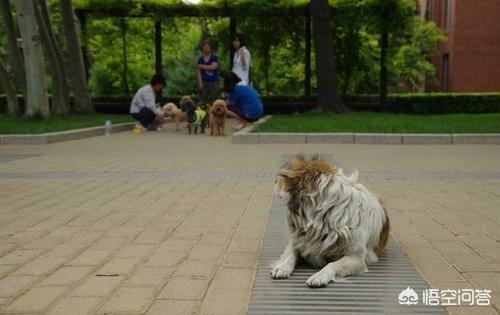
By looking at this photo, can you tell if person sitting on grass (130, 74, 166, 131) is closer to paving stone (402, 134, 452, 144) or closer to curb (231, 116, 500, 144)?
curb (231, 116, 500, 144)

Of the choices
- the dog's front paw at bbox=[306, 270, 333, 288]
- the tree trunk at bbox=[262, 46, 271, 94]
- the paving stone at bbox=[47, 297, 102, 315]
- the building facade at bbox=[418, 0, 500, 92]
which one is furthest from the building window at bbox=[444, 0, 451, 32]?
the paving stone at bbox=[47, 297, 102, 315]

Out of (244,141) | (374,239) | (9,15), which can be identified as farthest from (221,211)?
(9,15)

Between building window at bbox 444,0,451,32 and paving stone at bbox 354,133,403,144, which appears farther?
building window at bbox 444,0,451,32

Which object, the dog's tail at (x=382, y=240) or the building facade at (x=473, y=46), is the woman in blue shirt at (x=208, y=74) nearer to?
the dog's tail at (x=382, y=240)

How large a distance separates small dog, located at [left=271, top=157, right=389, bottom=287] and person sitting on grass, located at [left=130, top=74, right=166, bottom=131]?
45.6ft

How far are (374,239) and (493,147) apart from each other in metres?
9.85

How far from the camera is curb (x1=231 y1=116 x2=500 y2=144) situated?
14.0 m

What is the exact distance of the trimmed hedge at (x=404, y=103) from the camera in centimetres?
2658

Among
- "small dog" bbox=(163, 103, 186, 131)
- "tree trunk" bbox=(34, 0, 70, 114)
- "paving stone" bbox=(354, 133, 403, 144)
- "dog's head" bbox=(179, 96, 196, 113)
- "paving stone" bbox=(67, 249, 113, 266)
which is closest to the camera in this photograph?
"paving stone" bbox=(67, 249, 113, 266)

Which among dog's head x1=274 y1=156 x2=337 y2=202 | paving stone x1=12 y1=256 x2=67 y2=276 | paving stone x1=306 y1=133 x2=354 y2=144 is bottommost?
paving stone x1=306 y1=133 x2=354 y2=144

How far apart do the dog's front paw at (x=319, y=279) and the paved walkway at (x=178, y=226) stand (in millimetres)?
407

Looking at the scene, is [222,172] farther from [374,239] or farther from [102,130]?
[102,130]

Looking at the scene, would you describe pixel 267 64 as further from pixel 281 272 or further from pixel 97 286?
pixel 97 286

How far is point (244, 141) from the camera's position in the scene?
14156 mm
